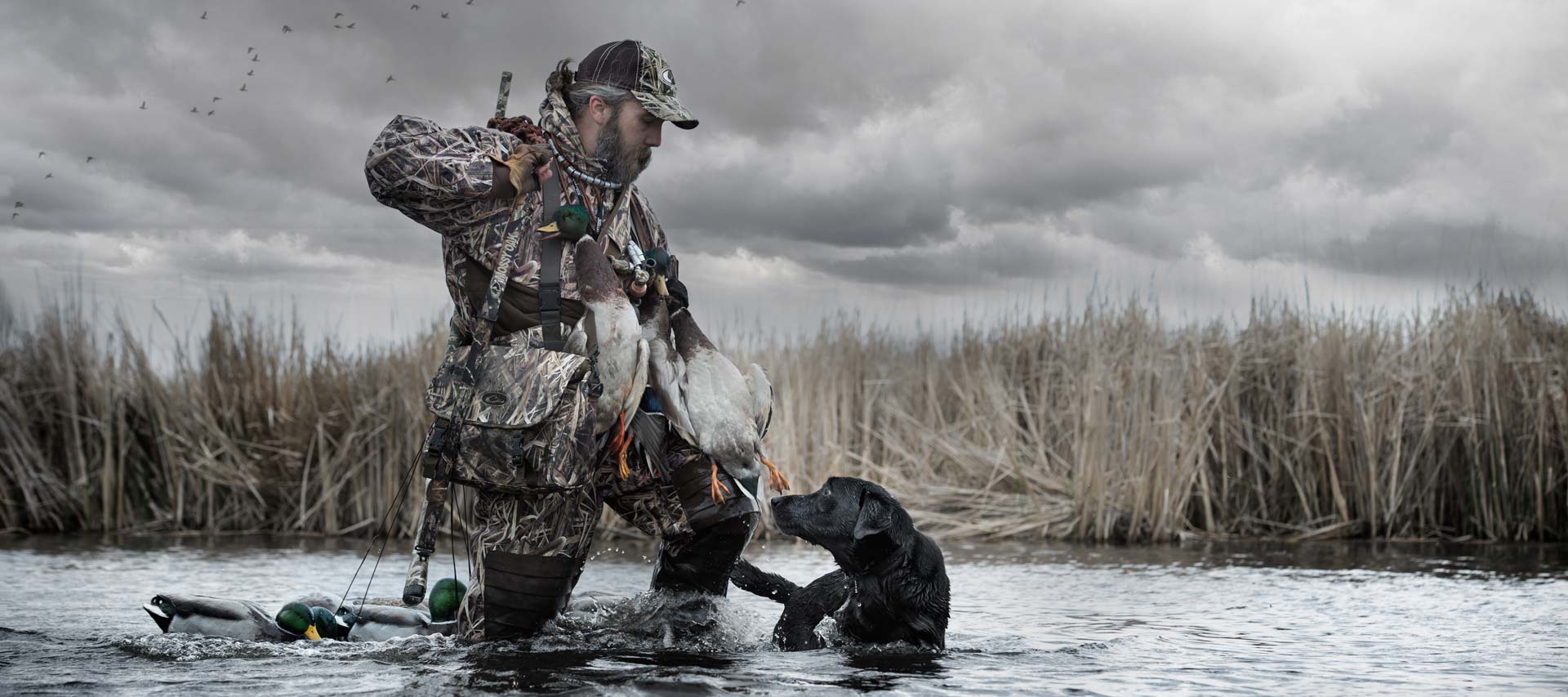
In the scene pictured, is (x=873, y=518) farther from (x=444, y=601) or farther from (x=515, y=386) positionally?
A: (x=444, y=601)

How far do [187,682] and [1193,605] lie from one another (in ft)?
16.5

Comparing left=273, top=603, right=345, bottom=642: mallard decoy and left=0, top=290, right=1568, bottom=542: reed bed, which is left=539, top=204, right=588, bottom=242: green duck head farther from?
left=0, top=290, right=1568, bottom=542: reed bed

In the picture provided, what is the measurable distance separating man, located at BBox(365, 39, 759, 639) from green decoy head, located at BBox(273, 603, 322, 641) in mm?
1177

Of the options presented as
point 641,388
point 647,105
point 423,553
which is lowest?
point 423,553

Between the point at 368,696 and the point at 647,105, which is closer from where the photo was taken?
the point at 368,696

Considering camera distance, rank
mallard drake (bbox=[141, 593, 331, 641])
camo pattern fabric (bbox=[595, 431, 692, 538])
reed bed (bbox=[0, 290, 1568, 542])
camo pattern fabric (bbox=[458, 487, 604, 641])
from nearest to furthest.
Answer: camo pattern fabric (bbox=[458, 487, 604, 641]), camo pattern fabric (bbox=[595, 431, 692, 538]), mallard drake (bbox=[141, 593, 331, 641]), reed bed (bbox=[0, 290, 1568, 542])

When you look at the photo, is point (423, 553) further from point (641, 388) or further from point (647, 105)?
point (647, 105)

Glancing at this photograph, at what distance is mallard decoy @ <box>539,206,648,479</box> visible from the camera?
4.48 m

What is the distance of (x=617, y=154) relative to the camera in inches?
189

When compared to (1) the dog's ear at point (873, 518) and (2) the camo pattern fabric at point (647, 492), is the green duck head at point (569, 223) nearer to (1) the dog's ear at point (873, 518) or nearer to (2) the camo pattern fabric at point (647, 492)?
(2) the camo pattern fabric at point (647, 492)

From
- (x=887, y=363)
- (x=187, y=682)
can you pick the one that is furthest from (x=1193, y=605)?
(x=887, y=363)

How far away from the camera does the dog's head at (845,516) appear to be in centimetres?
511

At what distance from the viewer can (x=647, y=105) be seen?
4.73m

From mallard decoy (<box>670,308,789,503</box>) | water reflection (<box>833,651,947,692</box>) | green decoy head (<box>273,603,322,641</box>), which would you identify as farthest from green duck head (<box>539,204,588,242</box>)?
green decoy head (<box>273,603,322,641</box>)
